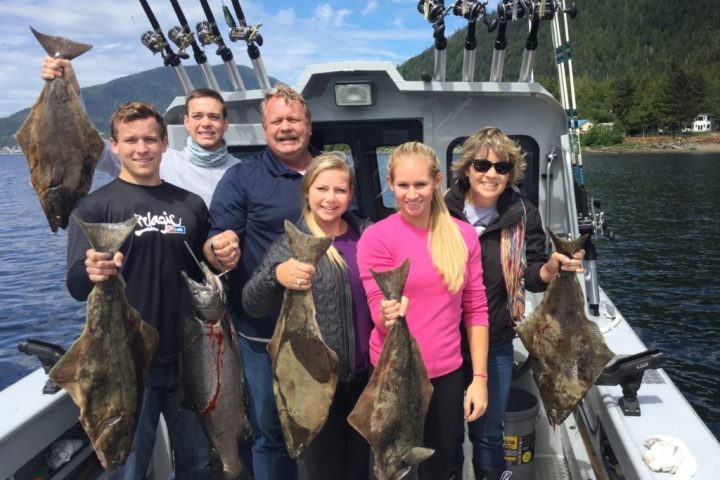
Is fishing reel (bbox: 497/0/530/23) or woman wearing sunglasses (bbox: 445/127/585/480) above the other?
fishing reel (bbox: 497/0/530/23)

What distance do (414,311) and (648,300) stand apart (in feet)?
48.1

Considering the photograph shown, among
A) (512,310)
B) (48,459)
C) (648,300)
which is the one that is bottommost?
(648,300)

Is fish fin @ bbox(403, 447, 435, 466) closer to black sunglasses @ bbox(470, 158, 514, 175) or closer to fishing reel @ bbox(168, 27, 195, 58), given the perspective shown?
black sunglasses @ bbox(470, 158, 514, 175)

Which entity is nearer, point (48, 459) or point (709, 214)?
point (48, 459)

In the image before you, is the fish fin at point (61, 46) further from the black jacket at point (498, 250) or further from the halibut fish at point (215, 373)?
the black jacket at point (498, 250)

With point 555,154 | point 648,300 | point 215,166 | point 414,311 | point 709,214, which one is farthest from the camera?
point 709,214

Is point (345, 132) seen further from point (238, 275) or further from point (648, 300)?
point (648, 300)

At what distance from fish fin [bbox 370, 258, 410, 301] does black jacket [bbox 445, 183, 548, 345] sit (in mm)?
971

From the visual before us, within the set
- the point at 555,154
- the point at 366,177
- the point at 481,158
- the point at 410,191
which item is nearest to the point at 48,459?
the point at 410,191

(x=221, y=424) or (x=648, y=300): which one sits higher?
(x=221, y=424)

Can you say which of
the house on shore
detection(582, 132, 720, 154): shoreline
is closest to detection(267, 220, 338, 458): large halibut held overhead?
detection(582, 132, 720, 154): shoreline

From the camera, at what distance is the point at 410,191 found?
9.48 ft

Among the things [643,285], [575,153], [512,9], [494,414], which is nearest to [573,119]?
[575,153]

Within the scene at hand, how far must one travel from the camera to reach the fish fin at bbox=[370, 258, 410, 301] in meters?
2.46
